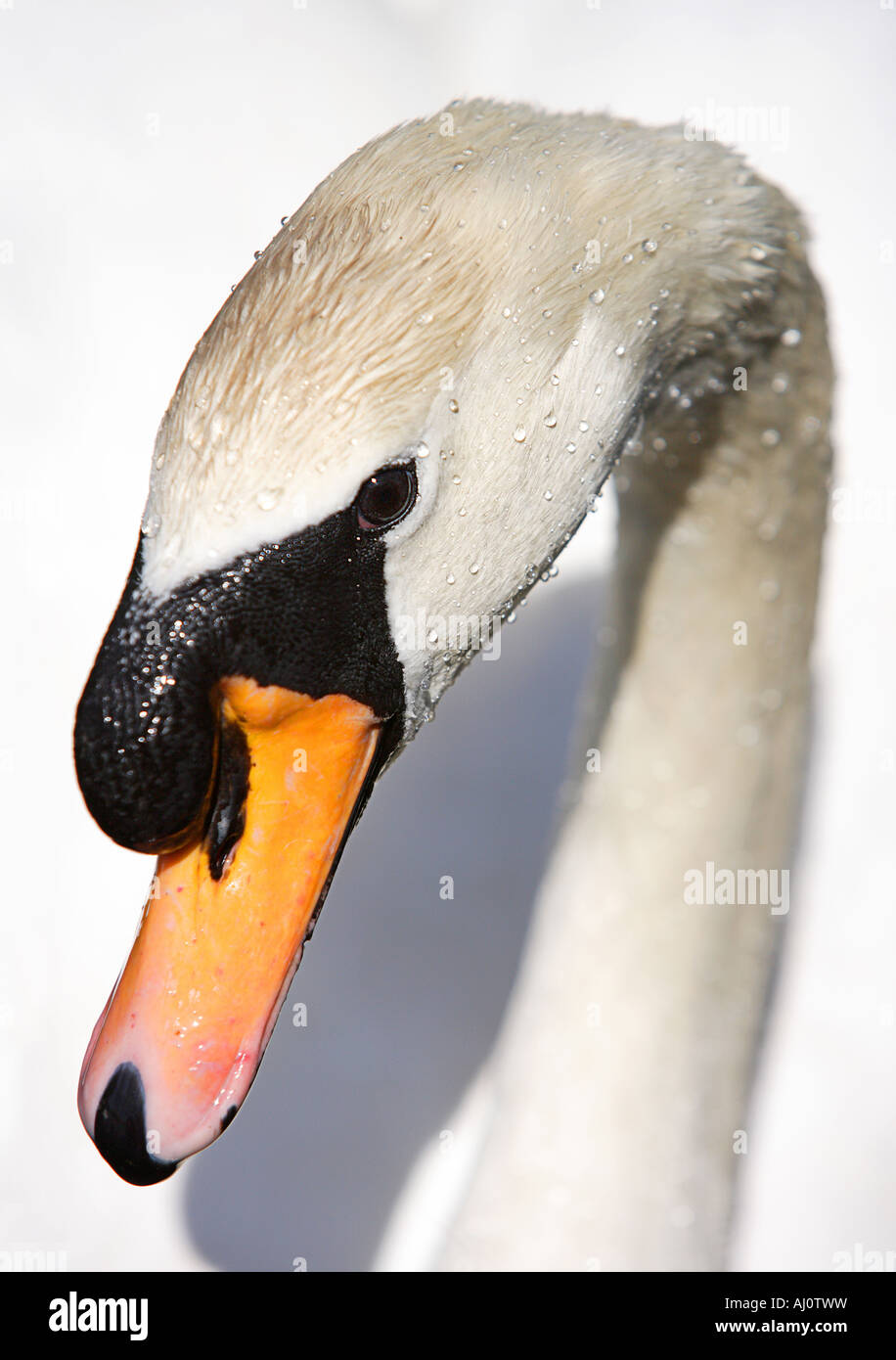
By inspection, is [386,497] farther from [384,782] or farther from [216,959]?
[384,782]

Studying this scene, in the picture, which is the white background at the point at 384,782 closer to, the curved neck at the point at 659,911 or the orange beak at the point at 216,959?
the curved neck at the point at 659,911

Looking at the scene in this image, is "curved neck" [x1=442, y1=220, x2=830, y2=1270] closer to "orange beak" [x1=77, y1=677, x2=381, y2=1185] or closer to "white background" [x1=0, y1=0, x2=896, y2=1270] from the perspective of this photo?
"white background" [x1=0, y1=0, x2=896, y2=1270]

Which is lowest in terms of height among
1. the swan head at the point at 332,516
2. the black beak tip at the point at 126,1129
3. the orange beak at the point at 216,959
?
the black beak tip at the point at 126,1129

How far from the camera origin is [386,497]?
1.40 metres

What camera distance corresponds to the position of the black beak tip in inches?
57.6

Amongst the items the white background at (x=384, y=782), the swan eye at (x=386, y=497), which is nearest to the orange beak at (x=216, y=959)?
the swan eye at (x=386, y=497)

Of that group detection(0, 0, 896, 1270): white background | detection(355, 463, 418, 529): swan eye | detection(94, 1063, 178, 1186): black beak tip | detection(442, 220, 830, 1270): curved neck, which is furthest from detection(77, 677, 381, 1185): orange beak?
detection(0, 0, 896, 1270): white background

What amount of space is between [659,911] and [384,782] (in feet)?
2.95

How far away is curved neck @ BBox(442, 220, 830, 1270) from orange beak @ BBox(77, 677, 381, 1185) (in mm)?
873

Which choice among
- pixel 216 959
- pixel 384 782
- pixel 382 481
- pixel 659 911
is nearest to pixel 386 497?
pixel 382 481

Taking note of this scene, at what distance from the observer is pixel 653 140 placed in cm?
168

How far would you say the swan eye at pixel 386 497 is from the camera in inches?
54.1

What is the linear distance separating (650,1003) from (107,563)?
153 cm
